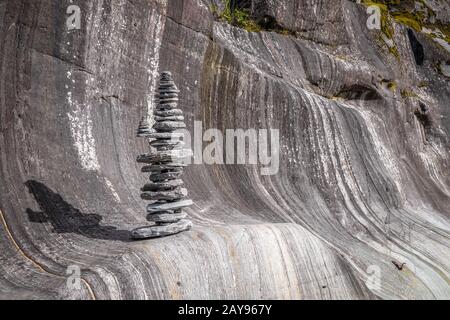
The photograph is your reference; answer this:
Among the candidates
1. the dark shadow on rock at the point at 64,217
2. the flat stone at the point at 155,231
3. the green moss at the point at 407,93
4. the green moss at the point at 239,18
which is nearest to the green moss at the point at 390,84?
the green moss at the point at 407,93

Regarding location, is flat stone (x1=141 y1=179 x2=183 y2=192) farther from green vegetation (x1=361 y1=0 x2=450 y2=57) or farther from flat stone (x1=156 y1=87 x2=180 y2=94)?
green vegetation (x1=361 y1=0 x2=450 y2=57)

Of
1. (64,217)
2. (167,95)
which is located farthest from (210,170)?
(64,217)

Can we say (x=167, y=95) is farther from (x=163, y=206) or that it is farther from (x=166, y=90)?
(x=163, y=206)

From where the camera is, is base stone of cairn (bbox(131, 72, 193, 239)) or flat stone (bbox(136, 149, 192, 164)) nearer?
base stone of cairn (bbox(131, 72, 193, 239))

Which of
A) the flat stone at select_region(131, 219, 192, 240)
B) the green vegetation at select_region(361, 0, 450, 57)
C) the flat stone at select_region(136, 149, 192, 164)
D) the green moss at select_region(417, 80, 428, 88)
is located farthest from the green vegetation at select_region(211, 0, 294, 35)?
the flat stone at select_region(131, 219, 192, 240)

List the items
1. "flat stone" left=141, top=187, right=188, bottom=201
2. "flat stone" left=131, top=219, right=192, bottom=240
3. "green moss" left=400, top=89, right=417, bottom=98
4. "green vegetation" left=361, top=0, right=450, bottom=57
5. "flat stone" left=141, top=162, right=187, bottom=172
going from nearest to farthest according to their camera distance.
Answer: "flat stone" left=131, top=219, right=192, bottom=240, "flat stone" left=141, top=187, right=188, bottom=201, "flat stone" left=141, top=162, right=187, bottom=172, "green moss" left=400, top=89, right=417, bottom=98, "green vegetation" left=361, top=0, right=450, bottom=57

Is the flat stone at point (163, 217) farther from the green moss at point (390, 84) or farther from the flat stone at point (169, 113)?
the green moss at point (390, 84)

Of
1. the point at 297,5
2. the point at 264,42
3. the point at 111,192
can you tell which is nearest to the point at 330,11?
the point at 297,5
